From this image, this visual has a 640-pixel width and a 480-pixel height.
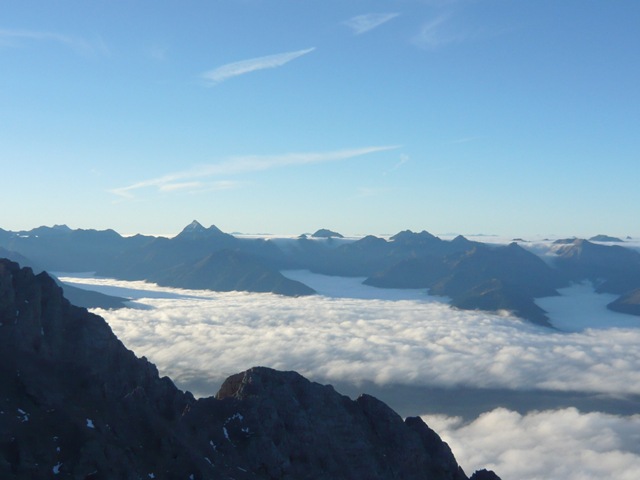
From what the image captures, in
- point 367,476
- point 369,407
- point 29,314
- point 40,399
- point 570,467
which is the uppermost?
point 29,314

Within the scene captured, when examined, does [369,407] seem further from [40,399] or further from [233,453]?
[40,399]

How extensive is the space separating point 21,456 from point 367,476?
45.0 metres

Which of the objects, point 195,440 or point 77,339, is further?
point 77,339

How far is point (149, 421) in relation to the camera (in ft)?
274

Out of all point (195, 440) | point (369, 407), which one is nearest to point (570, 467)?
point (369, 407)

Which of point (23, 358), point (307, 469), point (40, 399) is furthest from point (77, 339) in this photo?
point (307, 469)

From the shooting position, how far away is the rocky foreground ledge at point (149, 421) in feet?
240

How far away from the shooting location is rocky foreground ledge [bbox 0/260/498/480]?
73000 mm

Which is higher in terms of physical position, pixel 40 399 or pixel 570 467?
pixel 40 399

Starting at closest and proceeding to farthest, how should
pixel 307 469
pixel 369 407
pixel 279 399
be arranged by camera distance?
pixel 307 469 → pixel 279 399 → pixel 369 407

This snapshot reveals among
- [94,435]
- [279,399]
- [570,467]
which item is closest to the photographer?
[94,435]

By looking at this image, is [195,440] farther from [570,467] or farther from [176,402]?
[570,467]

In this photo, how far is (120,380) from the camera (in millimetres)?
100125

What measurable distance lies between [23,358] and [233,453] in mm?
28377
